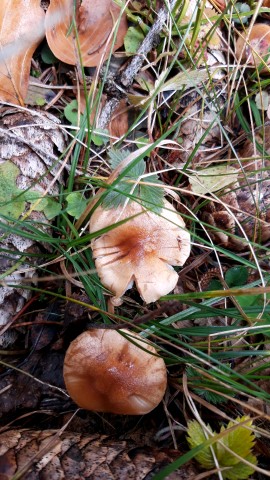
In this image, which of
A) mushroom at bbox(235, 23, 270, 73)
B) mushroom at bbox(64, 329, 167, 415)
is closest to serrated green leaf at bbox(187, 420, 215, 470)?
mushroom at bbox(64, 329, 167, 415)

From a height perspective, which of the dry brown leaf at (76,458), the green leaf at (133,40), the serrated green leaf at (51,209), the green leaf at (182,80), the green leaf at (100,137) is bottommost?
the dry brown leaf at (76,458)

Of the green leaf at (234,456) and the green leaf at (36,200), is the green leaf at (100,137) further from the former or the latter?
the green leaf at (234,456)

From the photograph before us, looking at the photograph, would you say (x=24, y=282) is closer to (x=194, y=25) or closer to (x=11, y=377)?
(x=11, y=377)

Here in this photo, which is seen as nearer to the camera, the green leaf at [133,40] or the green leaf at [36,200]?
the green leaf at [36,200]

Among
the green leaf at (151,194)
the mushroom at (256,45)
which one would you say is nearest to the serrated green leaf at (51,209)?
the green leaf at (151,194)

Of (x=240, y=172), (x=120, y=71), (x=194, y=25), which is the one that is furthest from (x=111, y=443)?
(x=194, y=25)

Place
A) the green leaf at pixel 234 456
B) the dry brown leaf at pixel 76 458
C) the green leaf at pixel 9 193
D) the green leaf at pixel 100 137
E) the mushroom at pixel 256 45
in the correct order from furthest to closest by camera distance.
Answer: the mushroom at pixel 256 45 → the green leaf at pixel 100 137 → the green leaf at pixel 9 193 → the green leaf at pixel 234 456 → the dry brown leaf at pixel 76 458
